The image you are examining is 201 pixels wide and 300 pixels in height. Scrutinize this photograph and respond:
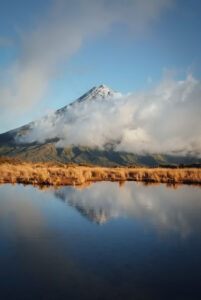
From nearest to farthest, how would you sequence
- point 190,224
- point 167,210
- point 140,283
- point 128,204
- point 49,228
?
point 140,283 → point 49,228 → point 190,224 → point 167,210 → point 128,204

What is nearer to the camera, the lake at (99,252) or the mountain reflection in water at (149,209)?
the lake at (99,252)

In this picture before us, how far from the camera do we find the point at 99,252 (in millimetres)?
8141

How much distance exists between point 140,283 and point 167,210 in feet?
27.5

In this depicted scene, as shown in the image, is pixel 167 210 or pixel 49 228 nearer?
pixel 49 228

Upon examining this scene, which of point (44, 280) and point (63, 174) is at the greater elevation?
point (63, 174)

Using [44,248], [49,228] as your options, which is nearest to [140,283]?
[44,248]

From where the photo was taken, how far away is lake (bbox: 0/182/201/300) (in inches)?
238

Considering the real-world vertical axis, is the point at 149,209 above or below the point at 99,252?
above

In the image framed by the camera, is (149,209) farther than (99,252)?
Yes

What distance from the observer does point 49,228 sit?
418 inches

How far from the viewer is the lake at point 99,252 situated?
19.8 ft

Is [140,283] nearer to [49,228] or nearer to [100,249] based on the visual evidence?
[100,249]

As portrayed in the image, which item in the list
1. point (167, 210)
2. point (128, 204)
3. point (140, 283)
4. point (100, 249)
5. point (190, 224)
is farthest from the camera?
point (128, 204)

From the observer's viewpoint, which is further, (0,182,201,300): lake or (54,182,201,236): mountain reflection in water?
(54,182,201,236): mountain reflection in water
